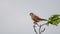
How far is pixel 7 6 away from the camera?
1612 mm

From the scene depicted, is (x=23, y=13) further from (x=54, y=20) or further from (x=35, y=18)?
(x=54, y=20)

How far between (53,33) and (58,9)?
0.27m

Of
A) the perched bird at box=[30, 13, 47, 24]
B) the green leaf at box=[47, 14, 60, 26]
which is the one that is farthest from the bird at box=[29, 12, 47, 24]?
the green leaf at box=[47, 14, 60, 26]

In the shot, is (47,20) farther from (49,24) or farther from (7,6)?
(7,6)

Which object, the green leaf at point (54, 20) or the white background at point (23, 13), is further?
the white background at point (23, 13)

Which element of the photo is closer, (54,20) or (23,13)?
(54,20)

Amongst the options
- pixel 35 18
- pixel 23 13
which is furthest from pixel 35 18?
pixel 23 13

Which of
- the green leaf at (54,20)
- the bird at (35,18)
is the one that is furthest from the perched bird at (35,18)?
the green leaf at (54,20)

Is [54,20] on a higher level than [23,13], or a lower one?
lower

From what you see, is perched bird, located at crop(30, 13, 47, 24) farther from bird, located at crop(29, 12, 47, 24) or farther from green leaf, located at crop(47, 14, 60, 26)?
green leaf, located at crop(47, 14, 60, 26)

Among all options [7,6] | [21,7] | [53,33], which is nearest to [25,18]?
[21,7]

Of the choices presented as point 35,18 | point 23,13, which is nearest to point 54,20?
point 35,18

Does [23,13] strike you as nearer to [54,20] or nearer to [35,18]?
[35,18]

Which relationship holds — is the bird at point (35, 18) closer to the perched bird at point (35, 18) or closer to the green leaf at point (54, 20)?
the perched bird at point (35, 18)
